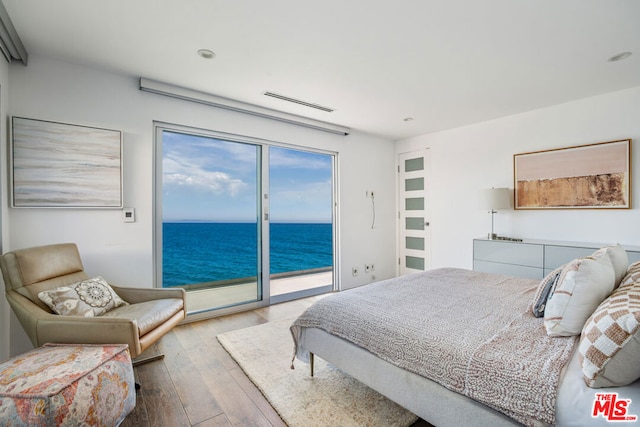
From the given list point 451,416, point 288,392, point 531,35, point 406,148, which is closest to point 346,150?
point 406,148

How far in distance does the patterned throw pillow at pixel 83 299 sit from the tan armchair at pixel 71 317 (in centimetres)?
6

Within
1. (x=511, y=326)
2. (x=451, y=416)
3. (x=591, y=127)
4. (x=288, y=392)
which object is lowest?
(x=288, y=392)

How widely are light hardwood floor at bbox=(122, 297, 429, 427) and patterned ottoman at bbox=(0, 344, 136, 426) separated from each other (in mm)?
236

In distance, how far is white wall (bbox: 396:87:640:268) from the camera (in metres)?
3.14

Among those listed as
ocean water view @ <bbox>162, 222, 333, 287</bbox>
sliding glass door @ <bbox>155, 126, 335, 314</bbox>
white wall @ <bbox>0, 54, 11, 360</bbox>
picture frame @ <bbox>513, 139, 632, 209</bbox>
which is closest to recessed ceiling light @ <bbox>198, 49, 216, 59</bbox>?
sliding glass door @ <bbox>155, 126, 335, 314</bbox>

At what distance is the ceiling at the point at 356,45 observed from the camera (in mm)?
1897

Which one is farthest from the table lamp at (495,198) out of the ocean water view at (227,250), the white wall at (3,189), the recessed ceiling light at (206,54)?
the white wall at (3,189)

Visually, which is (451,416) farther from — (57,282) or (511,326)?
(57,282)

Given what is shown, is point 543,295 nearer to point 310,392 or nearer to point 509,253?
point 310,392

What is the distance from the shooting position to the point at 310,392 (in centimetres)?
194

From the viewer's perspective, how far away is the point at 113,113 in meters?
2.79

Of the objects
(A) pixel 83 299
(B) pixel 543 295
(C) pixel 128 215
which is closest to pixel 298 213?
(C) pixel 128 215

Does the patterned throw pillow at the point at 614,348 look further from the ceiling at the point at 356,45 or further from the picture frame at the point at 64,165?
the picture frame at the point at 64,165

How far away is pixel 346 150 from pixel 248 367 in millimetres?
3345
